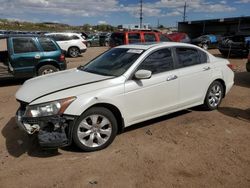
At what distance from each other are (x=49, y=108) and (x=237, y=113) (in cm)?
407

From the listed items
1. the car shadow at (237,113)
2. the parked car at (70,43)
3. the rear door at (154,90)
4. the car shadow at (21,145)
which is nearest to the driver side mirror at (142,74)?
the rear door at (154,90)

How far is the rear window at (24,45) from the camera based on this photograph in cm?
878

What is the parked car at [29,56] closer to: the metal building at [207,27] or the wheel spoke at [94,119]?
the wheel spoke at [94,119]

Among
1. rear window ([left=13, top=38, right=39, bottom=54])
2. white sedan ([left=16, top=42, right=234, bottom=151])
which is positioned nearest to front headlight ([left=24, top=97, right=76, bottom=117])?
white sedan ([left=16, top=42, right=234, bottom=151])

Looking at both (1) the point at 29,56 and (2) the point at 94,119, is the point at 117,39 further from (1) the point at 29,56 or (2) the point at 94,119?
(2) the point at 94,119

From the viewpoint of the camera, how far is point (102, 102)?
409cm

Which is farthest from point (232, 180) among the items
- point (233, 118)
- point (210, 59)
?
point (210, 59)

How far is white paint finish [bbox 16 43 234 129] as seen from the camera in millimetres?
4020

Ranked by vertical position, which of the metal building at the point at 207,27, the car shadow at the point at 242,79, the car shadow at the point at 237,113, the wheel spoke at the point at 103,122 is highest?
the metal building at the point at 207,27

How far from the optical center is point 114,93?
13.8ft

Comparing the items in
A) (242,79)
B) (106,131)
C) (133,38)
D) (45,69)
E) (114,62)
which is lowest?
(242,79)

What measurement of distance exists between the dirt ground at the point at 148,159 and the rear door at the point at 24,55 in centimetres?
367

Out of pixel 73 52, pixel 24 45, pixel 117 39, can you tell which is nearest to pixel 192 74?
pixel 24 45

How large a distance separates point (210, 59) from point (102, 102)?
2.90 meters
